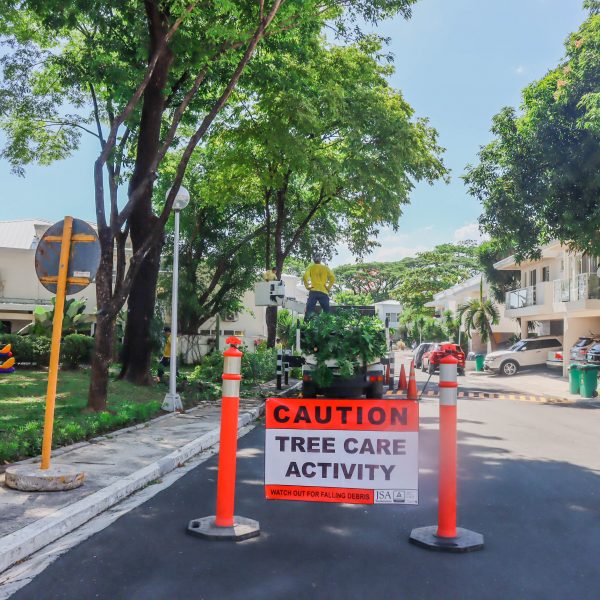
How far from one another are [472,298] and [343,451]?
165ft

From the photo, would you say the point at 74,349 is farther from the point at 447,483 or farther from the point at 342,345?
the point at 447,483

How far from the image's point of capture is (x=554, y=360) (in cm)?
3062

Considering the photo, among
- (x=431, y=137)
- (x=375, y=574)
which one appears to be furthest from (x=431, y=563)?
(x=431, y=137)

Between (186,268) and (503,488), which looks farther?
(186,268)

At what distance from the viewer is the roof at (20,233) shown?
35.3 meters

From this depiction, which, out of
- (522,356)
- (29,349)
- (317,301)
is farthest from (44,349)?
(522,356)

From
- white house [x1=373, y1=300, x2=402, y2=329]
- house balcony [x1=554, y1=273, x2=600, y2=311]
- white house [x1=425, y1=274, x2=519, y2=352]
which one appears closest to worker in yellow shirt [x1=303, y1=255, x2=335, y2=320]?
white house [x1=373, y1=300, x2=402, y2=329]

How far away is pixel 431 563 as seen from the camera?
430cm

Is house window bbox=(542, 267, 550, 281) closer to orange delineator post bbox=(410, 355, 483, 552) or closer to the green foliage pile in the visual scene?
→ the green foliage pile

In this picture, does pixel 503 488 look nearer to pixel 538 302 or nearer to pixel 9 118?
pixel 9 118

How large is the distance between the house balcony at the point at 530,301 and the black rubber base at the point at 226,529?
31.5m

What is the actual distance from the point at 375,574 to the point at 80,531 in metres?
2.42

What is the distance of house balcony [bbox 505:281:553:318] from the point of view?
33938mm

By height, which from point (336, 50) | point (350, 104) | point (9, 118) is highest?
point (336, 50)
